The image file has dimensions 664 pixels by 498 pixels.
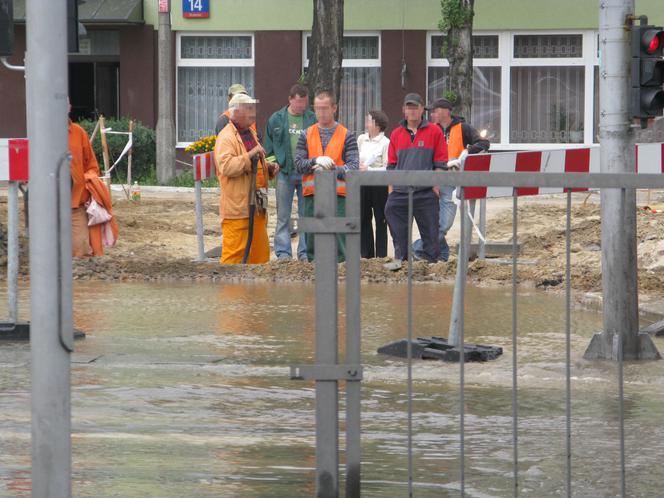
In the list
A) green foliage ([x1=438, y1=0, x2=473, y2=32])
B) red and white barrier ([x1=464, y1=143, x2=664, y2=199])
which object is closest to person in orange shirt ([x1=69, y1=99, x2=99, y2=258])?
red and white barrier ([x1=464, y1=143, x2=664, y2=199])

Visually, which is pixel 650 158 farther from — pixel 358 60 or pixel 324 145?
pixel 358 60

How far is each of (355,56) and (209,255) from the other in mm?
17667

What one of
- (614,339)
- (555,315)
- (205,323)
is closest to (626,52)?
(614,339)

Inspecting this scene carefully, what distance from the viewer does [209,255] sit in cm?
1777

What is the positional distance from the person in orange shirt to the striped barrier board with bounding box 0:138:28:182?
1.38 m

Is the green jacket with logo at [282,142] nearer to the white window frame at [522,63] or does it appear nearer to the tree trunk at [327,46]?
the tree trunk at [327,46]

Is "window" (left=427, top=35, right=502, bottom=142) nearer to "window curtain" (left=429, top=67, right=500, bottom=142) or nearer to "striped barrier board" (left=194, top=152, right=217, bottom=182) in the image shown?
"window curtain" (left=429, top=67, right=500, bottom=142)

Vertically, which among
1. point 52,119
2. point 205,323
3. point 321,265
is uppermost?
point 52,119

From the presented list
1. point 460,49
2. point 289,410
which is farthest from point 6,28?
point 460,49

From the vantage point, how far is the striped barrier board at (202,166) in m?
16.5

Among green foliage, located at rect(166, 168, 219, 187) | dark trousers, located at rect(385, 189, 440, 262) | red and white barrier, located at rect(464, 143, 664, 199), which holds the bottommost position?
green foliage, located at rect(166, 168, 219, 187)

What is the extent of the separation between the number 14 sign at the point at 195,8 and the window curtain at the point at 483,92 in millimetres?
5327

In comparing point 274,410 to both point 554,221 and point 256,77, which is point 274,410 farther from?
point 256,77

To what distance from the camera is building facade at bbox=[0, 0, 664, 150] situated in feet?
111
